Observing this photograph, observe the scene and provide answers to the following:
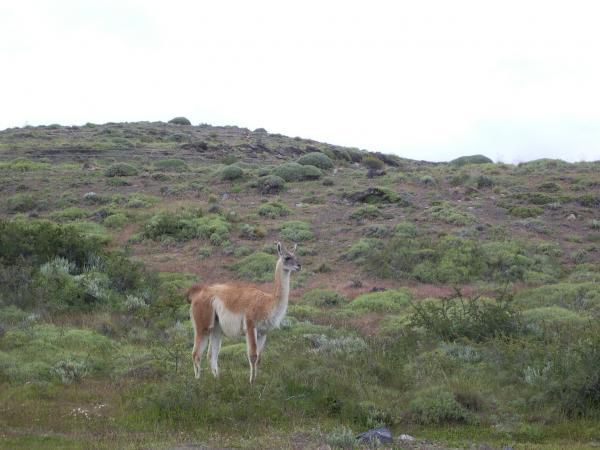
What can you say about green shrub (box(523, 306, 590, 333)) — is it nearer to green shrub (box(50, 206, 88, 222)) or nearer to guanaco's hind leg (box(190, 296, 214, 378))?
guanaco's hind leg (box(190, 296, 214, 378))

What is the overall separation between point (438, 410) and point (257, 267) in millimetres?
14890

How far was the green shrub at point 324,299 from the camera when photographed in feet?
64.9

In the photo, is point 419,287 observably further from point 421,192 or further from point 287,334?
point 421,192

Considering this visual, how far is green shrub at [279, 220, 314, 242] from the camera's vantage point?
95.7 feet

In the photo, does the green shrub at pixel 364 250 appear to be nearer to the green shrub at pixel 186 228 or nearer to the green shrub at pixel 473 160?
the green shrub at pixel 186 228

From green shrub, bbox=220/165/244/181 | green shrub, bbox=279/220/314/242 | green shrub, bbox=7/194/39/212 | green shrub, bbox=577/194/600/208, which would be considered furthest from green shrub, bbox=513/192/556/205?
green shrub, bbox=7/194/39/212

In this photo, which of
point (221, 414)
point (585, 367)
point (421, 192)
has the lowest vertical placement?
point (221, 414)

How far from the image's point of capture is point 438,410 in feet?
32.6

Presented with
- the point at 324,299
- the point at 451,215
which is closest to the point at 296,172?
the point at 451,215

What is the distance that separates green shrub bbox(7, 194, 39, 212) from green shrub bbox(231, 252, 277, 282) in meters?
16.1

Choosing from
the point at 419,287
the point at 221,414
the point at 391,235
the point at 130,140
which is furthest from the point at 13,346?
the point at 130,140

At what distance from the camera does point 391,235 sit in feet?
93.6

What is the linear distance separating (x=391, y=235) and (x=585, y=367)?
18.5 metres

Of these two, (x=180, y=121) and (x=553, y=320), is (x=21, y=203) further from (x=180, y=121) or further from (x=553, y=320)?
(x=180, y=121)
